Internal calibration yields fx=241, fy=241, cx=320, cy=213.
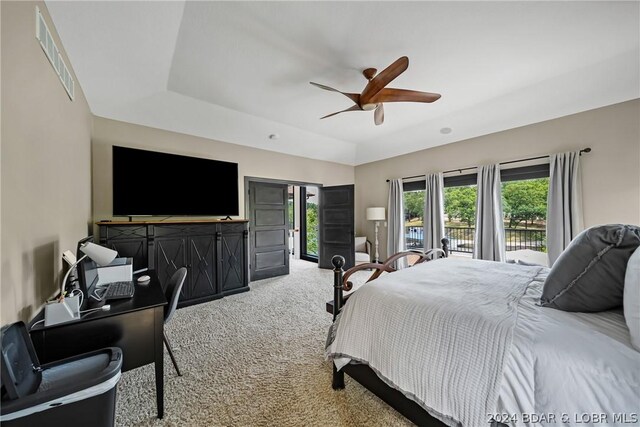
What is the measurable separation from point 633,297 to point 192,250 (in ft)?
13.3

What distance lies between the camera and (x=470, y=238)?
458 cm

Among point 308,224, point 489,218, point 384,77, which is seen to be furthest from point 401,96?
point 308,224

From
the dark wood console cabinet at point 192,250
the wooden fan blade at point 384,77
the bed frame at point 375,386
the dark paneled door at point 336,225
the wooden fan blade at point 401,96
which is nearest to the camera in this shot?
the bed frame at point 375,386

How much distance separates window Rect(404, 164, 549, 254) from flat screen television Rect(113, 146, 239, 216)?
3939 millimetres

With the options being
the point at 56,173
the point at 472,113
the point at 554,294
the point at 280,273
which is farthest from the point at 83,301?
the point at 472,113

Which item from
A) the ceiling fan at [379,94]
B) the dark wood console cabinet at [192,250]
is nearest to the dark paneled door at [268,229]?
the dark wood console cabinet at [192,250]

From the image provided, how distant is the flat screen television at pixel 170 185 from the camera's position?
3168 mm

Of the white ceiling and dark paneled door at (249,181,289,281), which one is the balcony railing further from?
dark paneled door at (249,181,289,281)

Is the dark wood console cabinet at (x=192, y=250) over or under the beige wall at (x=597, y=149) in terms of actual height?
under

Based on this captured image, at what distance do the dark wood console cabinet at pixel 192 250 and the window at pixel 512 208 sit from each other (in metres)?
3.96

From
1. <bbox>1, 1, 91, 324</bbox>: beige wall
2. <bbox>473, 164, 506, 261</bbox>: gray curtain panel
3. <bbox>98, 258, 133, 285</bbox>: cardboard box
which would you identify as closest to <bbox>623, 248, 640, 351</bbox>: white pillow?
<bbox>1, 1, 91, 324</bbox>: beige wall

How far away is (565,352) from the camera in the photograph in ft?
3.07

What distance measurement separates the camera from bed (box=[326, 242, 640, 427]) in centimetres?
89

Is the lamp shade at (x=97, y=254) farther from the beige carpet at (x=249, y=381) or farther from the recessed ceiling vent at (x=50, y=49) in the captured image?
the recessed ceiling vent at (x=50, y=49)
